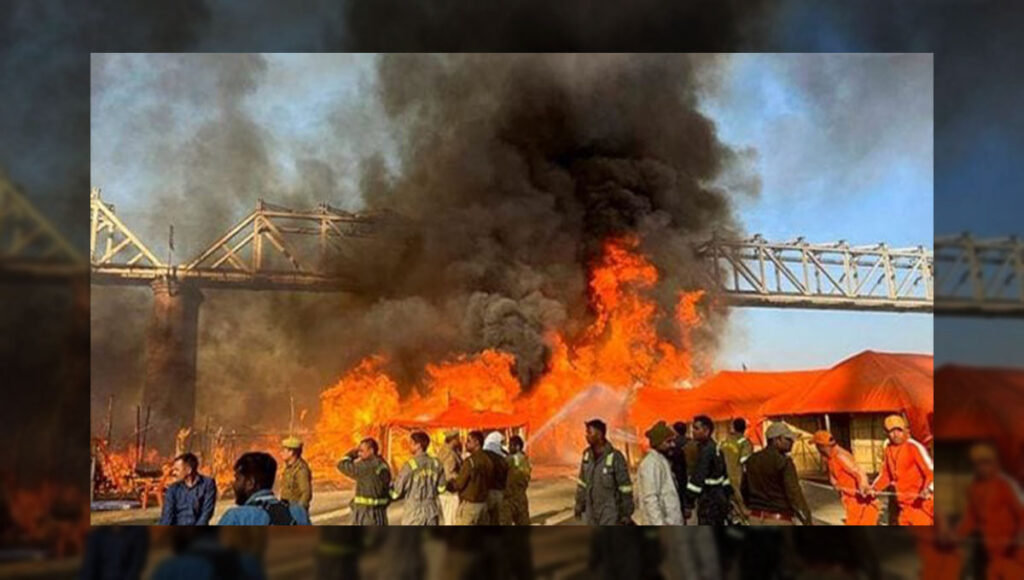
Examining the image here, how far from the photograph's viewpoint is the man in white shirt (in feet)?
23.0

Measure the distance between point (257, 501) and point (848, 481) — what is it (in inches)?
175

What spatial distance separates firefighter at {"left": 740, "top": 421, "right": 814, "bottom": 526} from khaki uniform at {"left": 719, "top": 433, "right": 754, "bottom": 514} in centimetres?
4

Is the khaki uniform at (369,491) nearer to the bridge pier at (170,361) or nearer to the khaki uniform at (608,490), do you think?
the bridge pier at (170,361)

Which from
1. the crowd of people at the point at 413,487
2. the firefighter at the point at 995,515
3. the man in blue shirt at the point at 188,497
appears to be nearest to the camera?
the firefighter at the point at 995,515

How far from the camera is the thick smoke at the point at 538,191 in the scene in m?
7.31

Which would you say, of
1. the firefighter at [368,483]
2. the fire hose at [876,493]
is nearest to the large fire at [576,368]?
the firefighter at [368,483]

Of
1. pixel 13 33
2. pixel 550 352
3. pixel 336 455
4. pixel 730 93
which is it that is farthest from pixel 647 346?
pixel 13 33

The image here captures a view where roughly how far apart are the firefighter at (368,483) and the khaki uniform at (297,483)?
0.26 meters

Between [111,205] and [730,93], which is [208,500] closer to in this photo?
[111,205]

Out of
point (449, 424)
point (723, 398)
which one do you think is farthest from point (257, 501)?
point (723, 398)

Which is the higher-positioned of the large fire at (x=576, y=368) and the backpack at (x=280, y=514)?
the large fire at (x=576, y=368)

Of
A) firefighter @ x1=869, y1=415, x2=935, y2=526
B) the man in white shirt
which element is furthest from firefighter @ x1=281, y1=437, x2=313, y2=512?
firefighter @ x1=869, y1=415, x2=935, y2=526

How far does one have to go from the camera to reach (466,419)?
7.39 m

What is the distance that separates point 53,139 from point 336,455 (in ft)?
10.6
